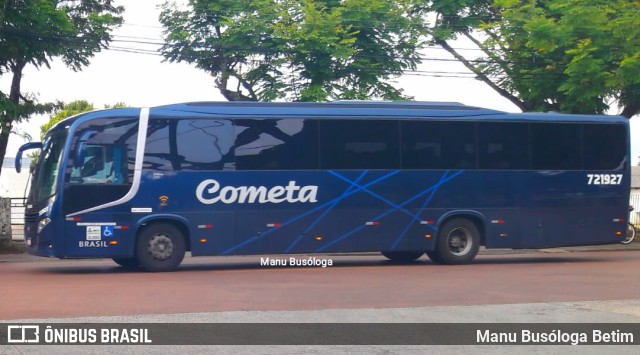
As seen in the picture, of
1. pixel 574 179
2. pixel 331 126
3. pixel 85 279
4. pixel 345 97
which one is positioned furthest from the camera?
pixel 345 97

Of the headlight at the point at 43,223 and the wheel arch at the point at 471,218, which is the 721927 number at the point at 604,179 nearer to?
the wheel arch at the point at 471,218

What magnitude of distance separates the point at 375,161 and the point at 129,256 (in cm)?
568

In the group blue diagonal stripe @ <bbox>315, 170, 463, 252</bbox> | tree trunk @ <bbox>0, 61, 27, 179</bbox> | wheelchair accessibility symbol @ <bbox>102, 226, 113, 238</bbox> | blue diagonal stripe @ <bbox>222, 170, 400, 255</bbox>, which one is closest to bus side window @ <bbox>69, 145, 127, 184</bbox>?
wheelchair accessibility symbol @ <bbox>102, 226, 113, 238</bbox>

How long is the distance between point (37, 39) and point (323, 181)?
10653 millimetres

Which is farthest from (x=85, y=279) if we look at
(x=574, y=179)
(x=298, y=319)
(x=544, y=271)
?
(x=574, y=179)

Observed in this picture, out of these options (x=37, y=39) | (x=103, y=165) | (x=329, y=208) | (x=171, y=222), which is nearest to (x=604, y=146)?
(x=329, y=208)

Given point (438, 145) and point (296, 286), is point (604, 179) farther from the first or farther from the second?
point (296, 286)

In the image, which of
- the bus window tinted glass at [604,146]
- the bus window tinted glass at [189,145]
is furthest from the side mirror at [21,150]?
the bus window tinted glass at [604,146]

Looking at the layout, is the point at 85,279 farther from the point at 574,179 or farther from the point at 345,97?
the point at 345,97

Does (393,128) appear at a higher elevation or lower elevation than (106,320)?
higher

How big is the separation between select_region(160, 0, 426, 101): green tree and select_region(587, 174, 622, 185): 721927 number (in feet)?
36.6

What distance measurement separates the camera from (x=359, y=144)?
21.6 metres

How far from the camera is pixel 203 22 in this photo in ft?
115

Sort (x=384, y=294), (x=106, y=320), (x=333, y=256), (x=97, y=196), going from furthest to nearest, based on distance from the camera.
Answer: (x=333, y=256) < (x=97, y=196) < (x=384, y=294) < (x=106, y=320)
